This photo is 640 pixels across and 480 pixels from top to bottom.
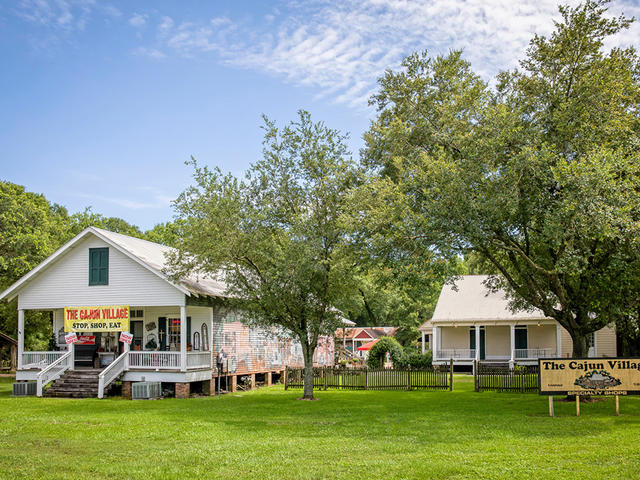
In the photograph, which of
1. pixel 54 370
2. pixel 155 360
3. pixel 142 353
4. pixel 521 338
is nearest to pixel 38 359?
pixel 54 370

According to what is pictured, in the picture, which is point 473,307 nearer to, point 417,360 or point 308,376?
point 417,360

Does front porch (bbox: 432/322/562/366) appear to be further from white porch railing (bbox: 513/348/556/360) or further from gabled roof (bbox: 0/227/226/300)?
gabled roof (bbox: 0/227/226/300)

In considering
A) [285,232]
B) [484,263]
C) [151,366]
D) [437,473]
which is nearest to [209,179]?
[285,232]

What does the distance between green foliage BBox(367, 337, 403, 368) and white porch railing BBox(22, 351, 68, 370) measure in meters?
20.5

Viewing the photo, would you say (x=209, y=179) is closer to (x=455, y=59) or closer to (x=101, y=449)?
(x=455, y=59)

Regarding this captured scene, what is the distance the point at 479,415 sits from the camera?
1772cm

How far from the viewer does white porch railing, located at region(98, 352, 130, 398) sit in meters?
24.8

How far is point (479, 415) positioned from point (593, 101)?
10.2m

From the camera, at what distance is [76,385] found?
1003 inches

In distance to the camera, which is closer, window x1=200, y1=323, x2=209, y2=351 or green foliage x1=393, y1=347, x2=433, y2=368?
window x1=200, y1=323, x2=209, y2=351

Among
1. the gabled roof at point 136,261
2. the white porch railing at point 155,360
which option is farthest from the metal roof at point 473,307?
the white porch railing at point 155,360

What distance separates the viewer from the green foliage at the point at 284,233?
73.7 ft

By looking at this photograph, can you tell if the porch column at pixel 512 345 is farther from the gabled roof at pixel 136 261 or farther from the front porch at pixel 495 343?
the gabled roof at pixel 136 261

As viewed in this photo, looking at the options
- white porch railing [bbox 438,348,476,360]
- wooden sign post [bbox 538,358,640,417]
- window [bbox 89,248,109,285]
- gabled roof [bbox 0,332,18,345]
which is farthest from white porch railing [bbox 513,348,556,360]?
gabled roof [bbox 0,332,18,345]
